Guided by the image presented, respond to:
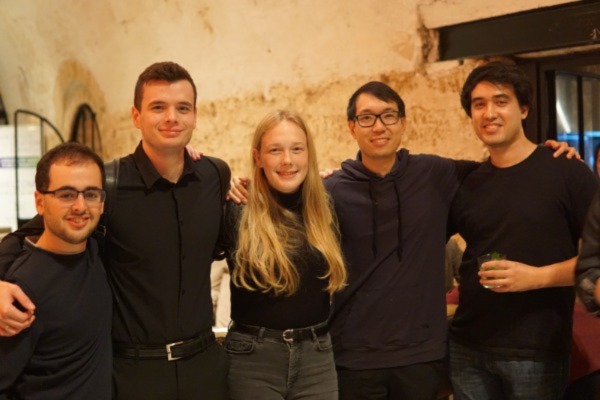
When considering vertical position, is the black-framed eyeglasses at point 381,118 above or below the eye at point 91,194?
above

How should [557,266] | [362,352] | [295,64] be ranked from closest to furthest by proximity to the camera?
[557,266] → [362,352] → [295,64]

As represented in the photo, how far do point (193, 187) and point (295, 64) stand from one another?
2557 millimetres

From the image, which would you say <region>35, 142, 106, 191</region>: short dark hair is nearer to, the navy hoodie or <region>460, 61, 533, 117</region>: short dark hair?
the navy hoodie

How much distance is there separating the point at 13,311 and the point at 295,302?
87cm

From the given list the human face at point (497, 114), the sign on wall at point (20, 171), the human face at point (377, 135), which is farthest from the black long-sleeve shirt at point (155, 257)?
the sign on wall at point (20, 171)

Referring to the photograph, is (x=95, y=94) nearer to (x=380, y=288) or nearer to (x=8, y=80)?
(x=8, y=80)

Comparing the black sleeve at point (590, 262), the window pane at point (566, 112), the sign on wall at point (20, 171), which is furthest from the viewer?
the sign on wall at point (20, 171)

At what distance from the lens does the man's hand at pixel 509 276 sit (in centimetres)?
212

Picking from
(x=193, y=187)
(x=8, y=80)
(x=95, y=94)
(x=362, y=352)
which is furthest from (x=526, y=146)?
(x=8, y=80)

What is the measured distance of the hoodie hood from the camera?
2.43 meters

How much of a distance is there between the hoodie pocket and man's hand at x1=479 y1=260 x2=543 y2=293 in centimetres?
29

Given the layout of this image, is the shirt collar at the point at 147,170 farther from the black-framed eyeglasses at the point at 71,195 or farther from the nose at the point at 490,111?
the nose at the point at 490,111

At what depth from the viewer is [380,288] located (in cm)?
239

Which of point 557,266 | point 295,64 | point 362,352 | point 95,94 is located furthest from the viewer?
point 95,94
